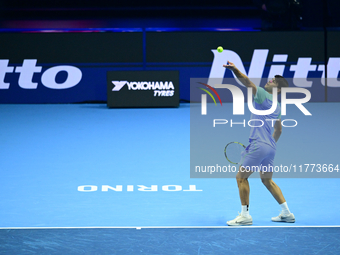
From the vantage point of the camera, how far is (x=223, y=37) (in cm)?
1625

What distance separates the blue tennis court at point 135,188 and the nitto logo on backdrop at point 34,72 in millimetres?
3834

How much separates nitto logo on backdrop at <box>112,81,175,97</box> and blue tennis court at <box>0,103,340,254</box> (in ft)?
9.60

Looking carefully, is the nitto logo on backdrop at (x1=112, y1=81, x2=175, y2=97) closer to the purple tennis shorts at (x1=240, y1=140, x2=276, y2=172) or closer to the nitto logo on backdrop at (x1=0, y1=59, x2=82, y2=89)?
the nitto logo on backdrop at (x1=0, y1=59, x2=82, y2=89)

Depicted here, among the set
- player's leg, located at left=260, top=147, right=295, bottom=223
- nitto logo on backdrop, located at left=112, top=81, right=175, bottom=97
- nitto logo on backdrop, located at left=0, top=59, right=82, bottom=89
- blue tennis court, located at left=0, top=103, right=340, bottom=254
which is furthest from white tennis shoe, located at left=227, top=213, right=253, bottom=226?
nitto logo on backdrop, located at left=0, top=59, right=82, bottom=89

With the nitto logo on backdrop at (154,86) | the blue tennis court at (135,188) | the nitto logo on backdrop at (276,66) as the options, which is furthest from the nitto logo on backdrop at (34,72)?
the nitto logo on backdrop at (276,66)

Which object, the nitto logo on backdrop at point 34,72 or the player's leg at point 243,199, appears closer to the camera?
the player's leg at point 243,199

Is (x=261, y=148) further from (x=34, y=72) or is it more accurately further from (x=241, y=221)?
(x=34, y=72)

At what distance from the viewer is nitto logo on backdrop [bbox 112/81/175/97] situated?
15375 millimetres

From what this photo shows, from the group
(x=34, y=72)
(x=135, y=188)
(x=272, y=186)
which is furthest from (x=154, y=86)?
(x=272, y=186)

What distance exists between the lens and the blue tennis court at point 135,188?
5719mm

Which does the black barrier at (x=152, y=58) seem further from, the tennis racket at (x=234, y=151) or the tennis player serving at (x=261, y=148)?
the tennis player serving at (x=261, y=148)

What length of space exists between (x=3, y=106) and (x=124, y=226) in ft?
36.8

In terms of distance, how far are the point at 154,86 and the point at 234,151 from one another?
31.3 feet

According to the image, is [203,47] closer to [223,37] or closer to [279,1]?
[223,37]
